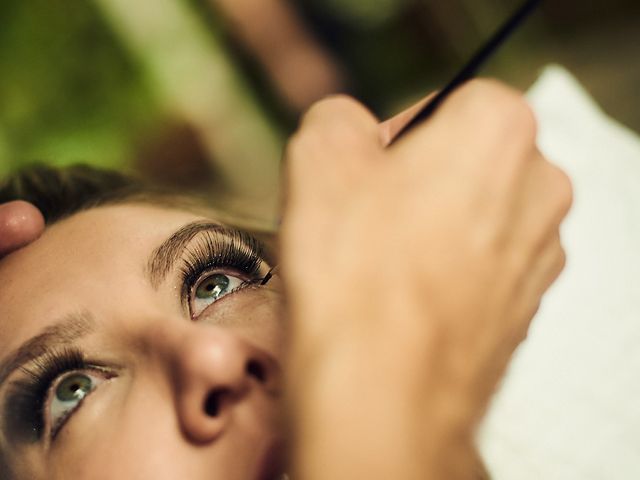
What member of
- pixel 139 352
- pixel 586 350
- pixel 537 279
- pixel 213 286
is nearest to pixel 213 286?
pixel 213 286

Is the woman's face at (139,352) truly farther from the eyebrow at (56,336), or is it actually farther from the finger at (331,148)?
the finger at (331,148)

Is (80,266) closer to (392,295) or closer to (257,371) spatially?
(257,371)

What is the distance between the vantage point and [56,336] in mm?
508

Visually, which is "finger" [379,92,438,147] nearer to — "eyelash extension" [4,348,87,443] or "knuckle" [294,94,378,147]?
"knuckle" [294,94,378,147]

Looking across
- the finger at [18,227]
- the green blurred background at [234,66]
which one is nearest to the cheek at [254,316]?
the finger at [18,227]

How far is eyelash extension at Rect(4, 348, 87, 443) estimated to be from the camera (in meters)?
0.51

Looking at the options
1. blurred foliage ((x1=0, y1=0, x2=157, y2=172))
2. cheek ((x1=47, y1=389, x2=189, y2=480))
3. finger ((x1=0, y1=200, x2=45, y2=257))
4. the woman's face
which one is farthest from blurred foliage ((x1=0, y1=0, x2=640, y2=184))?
cheek ((x1=47, y1=389, x2=189, y2=480))

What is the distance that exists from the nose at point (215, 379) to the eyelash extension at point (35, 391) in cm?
12

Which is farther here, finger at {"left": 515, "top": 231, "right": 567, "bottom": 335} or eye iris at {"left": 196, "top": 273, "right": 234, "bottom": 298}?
eye iris at {"left": 196, "top": 273, "right": 234, "bottom": 298}

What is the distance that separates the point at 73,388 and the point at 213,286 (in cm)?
16

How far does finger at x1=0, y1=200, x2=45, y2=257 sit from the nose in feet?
0.84

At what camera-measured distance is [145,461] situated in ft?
1.42

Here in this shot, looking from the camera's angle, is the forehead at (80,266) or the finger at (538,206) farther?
the forehead at (80,266)

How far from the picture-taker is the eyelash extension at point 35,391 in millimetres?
513
